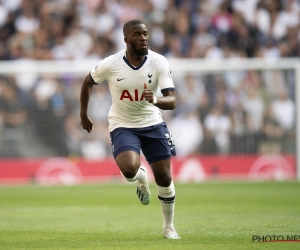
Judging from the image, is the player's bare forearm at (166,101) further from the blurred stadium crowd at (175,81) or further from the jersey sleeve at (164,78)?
the blurred stadium crowd at (175,81)

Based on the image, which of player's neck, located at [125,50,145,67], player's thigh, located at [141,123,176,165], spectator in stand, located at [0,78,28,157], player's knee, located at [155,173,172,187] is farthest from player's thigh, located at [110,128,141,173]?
spectator in stand, located at [0,78,28,157]

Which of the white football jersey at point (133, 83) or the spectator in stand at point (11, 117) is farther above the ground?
the white football jersey at point (133, 83)

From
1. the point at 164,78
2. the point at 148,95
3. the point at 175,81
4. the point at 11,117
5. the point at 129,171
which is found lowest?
the point at 11,117

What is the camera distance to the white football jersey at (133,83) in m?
9.49

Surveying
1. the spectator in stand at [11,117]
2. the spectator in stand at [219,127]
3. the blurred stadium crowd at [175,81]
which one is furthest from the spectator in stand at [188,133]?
A: the spectator in stand at [11,117]

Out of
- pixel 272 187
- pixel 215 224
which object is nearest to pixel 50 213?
pixel 215 224

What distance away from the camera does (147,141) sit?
9.68 metres

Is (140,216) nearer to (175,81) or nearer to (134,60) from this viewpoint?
(134,60)

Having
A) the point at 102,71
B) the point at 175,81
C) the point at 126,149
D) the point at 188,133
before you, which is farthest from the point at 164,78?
the point at 175,81


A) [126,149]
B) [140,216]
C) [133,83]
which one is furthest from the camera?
[140,216]

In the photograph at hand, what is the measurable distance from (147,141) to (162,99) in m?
0.86

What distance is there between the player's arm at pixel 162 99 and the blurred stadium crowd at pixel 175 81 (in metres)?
12.7

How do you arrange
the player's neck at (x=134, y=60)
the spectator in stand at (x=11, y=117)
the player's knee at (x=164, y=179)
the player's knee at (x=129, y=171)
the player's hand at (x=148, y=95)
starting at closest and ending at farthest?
1. the player's hand at (x=148, y=95)
2. the player's knee at (x=129, y=171)
3. the player's knee at (x=164, y=179)
4. the player's neck at (x=134, y=60)
5. the spectator in stand at (x=11, y=117)

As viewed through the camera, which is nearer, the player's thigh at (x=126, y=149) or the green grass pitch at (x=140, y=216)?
the green grass pitch at (x=140, y=216)
